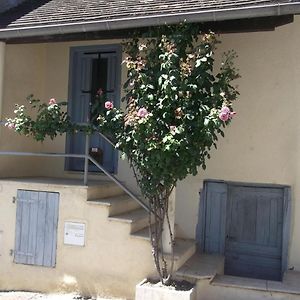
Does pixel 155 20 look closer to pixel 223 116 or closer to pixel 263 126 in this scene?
pixel 223 116

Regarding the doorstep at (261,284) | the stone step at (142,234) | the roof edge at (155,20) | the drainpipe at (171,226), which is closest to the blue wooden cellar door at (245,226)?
the doorstep at (261,284)

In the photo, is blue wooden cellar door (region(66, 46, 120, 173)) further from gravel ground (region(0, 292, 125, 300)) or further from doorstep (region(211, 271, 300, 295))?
doorstep (region(211, 271, 300, 295))

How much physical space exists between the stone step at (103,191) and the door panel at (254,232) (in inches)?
67.3

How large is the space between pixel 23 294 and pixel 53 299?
0.51 metres

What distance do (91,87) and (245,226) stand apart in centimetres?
342

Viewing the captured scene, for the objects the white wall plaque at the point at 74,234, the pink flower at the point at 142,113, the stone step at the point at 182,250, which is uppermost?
the pink flower at the point at 142,113

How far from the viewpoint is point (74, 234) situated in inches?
236

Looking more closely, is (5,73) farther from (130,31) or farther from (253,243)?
(253,243)

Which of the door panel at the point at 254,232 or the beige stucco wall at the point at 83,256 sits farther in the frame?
the door panel at the point at 254,232

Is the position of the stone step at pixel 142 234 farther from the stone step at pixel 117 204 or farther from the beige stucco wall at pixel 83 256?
the stone step at pixel 117 204

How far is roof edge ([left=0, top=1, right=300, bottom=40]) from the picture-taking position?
5.06 m

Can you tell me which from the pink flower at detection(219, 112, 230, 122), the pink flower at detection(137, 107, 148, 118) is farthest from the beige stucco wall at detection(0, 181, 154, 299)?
the pink flower at detection(219, 112, 230, 122)

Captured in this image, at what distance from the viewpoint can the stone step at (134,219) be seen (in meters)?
5.81

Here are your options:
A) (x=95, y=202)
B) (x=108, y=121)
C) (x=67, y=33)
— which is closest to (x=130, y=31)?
(x=67, y=33)
